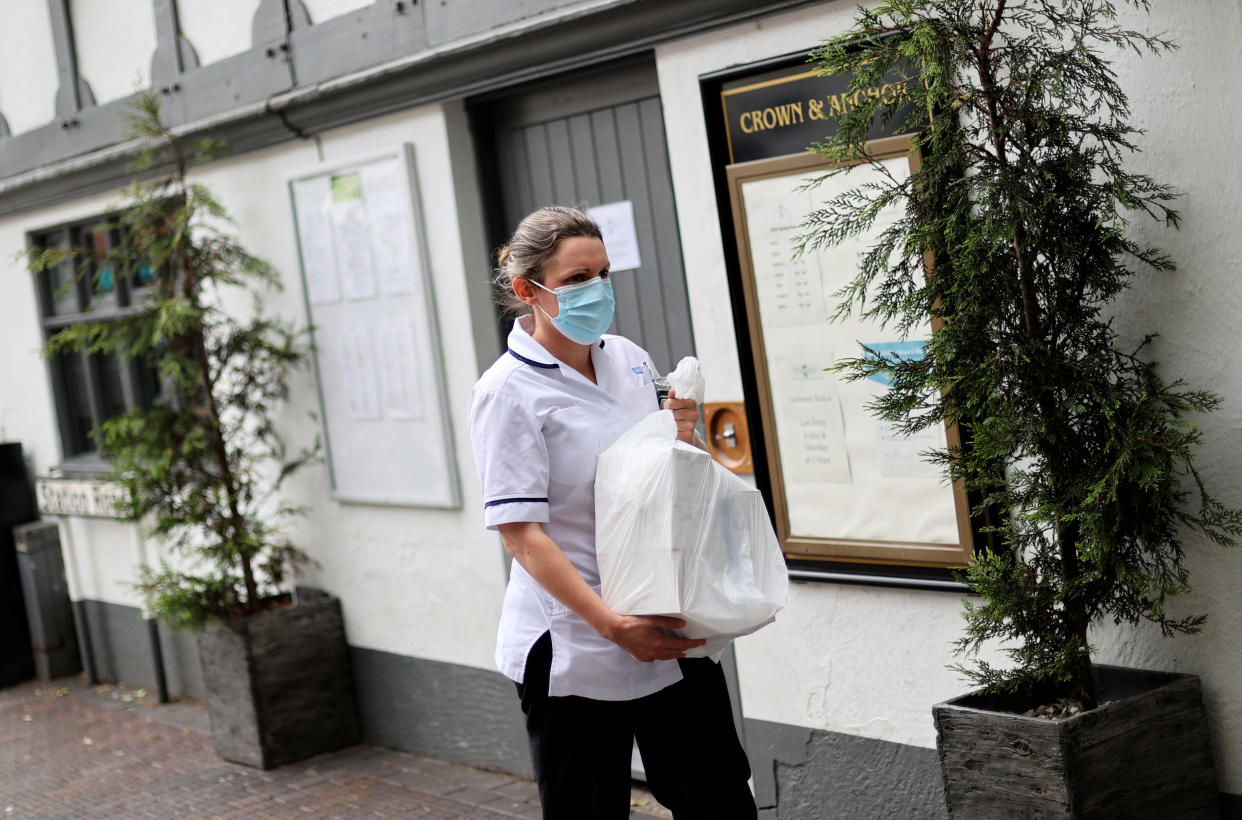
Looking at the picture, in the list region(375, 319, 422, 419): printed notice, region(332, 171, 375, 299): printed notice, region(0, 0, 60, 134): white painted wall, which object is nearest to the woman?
region(375, 319, 422, 419): printed notice

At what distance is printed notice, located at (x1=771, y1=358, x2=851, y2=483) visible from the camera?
14.7ft

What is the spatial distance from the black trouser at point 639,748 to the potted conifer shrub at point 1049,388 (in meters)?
0.64

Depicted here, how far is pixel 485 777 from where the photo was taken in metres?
6.20

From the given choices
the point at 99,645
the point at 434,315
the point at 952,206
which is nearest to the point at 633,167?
the point at 434,315

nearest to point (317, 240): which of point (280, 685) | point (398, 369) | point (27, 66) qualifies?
point (398, 369)

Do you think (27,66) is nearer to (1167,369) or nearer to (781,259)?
(781,259)

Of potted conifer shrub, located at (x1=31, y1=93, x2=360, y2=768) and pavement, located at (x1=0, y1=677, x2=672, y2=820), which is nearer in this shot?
pavement, located at (x1=0, y1=677, x2=672, y2=820)

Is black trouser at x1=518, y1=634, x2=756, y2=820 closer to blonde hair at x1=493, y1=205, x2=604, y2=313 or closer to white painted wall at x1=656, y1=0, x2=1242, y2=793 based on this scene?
blonde hair at x1=493, y1=205, x2=604, y2=313

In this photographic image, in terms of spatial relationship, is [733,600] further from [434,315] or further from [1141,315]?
[434,315]

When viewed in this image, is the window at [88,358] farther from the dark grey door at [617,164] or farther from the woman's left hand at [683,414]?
the woman's left hand at [683,414]

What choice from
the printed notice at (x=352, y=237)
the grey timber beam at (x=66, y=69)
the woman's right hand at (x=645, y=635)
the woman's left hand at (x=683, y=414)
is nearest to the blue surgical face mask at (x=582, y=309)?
the woman's left hand at (x=683, y=414)

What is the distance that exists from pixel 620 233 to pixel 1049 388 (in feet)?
8.13

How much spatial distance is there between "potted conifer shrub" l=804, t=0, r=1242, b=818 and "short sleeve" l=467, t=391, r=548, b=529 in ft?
3.21

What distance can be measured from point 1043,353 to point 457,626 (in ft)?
12.0
